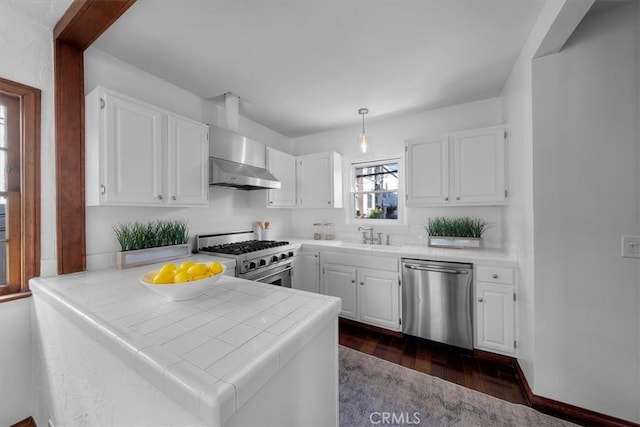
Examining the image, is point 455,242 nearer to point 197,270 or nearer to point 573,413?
point 573,413

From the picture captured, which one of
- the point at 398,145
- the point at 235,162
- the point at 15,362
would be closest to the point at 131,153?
the point at 235,162

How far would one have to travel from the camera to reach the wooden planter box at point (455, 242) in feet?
8.59

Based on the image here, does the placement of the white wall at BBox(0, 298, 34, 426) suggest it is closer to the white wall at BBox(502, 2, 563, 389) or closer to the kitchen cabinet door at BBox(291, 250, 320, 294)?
the kitchen cabinet door at BBox(291, 250, 320, 294)

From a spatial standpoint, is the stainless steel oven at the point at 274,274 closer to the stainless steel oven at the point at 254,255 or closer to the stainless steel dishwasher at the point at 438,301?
the stainless steel oven at the point at 254,255

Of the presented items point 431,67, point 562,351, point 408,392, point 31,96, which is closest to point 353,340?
point 408,392

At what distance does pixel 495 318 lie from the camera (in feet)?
7.13

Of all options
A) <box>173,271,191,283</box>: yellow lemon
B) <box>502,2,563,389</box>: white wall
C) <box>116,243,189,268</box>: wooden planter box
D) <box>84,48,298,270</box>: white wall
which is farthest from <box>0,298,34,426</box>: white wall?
<box>502,2,563,389</box>: white wall

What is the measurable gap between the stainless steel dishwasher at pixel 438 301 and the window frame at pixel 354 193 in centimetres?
84

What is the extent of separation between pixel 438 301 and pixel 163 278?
232cm

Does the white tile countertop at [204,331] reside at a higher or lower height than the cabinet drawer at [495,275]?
higher

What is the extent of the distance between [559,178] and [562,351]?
1.14 m

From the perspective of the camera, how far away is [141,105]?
1.84 meters

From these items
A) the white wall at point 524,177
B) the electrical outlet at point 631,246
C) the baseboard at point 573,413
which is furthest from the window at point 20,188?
the electrical outlet at point 631,246

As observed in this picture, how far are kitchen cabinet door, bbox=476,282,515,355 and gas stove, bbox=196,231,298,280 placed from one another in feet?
6.39
